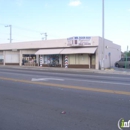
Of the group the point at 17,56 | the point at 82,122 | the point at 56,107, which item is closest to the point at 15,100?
the point at 56,107

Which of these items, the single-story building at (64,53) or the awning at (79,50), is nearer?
the awning at (79,50)

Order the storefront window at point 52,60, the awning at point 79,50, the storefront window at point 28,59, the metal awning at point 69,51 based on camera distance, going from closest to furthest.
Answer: the awning at point 79,50 → the metal awning at point 69,51 → the storefront window at point 52,60 → the storefront window at point 28,59

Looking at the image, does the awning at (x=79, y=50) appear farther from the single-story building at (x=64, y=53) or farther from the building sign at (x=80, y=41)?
the building sign at (x=80, y=41)

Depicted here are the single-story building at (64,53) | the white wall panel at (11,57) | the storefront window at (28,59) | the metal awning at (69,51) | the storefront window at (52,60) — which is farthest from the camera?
the white wall panel at (11,57)

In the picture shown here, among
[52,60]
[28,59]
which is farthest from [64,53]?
[28,59]

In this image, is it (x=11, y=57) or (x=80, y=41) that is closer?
(x=80, y=41)

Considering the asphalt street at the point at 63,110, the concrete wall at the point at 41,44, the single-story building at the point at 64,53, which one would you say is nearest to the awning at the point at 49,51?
the single-story building at the point at 64,53

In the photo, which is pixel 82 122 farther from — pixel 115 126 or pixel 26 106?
pixel 26 106

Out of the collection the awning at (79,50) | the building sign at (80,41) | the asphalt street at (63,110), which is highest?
the building sign at (80,41)

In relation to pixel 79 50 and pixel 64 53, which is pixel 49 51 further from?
pixel 79 50

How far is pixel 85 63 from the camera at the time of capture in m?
30.7

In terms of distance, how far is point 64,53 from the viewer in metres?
30.3

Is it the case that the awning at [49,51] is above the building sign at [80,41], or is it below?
below

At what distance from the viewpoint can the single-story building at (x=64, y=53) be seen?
29.1 meters
